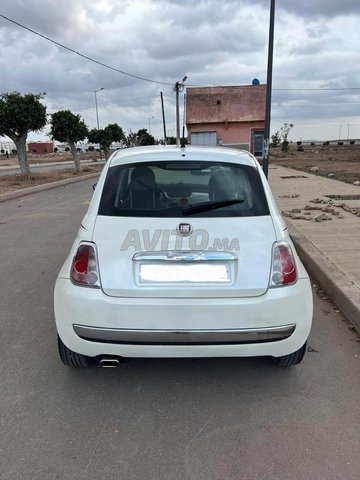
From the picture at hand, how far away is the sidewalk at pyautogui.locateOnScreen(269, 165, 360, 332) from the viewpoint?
14.8 feet

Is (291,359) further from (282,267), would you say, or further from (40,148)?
(40,148)

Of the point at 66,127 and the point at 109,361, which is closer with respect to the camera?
the point at 109,361

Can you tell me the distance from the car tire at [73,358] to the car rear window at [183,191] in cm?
97

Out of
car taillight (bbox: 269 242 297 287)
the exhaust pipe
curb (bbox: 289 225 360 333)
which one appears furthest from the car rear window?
curb (bbox: 289 225 360 333)

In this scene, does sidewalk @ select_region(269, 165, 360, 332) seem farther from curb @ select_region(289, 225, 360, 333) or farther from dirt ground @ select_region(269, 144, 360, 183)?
dirt ground @ select_region(269, 144, 360, 183)

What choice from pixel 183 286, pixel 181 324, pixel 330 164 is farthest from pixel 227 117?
pixel 181 324

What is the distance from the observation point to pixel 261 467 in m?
2.28

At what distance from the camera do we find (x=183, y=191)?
3.38 meters

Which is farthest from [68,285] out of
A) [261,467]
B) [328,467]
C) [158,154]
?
[328,467]

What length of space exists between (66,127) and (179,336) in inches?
1099

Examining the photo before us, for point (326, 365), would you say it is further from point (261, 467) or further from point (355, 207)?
point (355, 207)

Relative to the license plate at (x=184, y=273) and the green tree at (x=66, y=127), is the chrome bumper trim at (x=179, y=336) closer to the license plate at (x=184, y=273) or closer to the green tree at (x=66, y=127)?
the license plate at (x=184, y=273)

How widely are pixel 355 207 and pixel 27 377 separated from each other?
8.39 metres

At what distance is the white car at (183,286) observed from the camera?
2631mm
